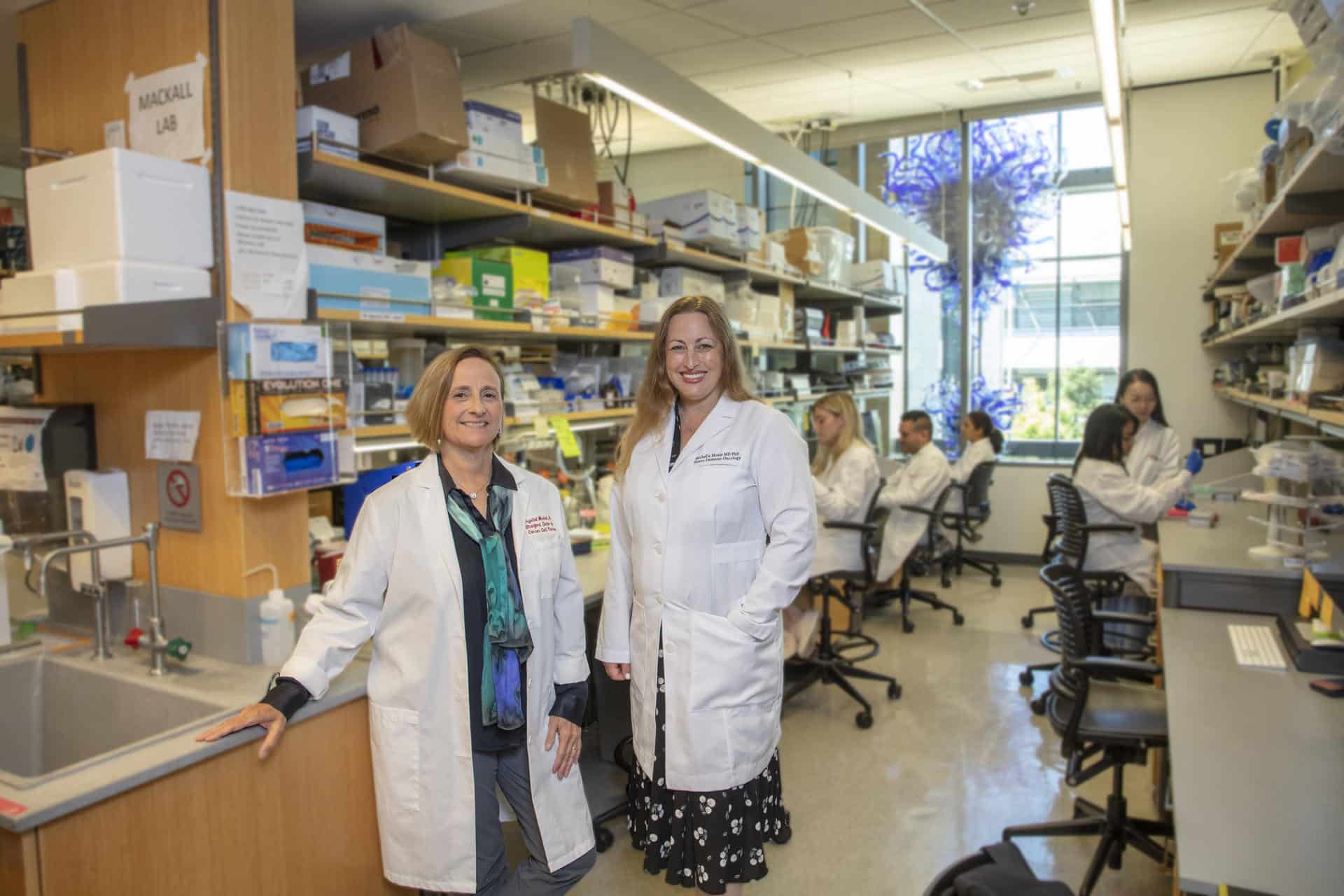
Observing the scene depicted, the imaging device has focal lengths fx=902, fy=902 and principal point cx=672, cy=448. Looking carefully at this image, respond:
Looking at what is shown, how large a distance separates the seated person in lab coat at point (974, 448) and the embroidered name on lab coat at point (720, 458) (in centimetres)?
409

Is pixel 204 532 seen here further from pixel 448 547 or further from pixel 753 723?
pixel 753 723

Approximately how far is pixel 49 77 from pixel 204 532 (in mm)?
→ 1276

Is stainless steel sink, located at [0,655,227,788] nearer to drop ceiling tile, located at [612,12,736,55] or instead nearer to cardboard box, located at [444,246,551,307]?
cardboard box, located at [444,246,551,307]

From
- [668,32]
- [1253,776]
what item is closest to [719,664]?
[1253,776]

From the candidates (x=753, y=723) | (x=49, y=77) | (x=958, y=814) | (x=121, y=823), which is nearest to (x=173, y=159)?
(x=49, y=77)

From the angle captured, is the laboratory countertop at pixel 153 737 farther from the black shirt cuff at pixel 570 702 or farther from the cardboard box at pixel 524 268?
the cardboard box at pixel 524 268

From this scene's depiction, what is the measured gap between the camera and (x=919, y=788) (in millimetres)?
3174

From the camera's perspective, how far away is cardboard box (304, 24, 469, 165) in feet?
8.20

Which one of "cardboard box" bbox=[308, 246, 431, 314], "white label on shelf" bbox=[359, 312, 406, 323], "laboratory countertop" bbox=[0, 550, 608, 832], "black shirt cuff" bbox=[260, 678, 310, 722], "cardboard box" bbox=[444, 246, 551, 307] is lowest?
"laboratory countertop" bbox=[0, 550, 608, 832]

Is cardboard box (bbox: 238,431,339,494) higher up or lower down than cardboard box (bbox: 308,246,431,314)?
lower down

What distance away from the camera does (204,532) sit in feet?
6.88

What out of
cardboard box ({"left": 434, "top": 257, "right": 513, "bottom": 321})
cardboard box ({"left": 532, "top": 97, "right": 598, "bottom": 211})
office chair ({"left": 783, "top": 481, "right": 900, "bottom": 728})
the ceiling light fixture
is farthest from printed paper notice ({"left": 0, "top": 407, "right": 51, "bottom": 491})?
office chair ({"left": 783, "top": 481, "right": 900, "bottom": 728})

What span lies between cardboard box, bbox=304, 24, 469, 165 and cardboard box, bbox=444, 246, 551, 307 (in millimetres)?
478

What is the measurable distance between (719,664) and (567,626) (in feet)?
1.08
